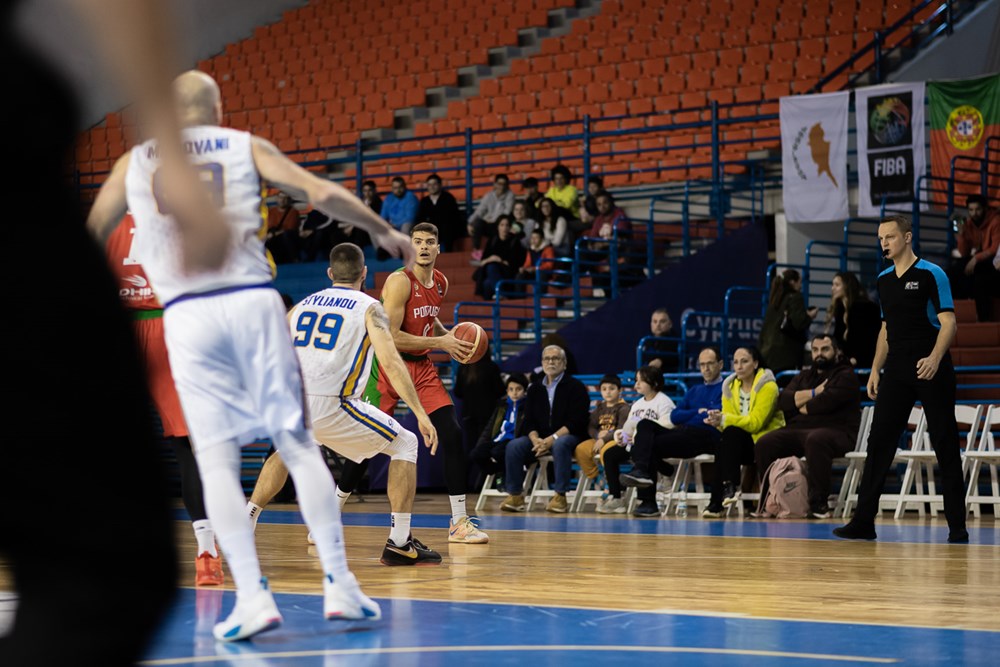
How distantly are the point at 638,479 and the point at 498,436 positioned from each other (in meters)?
2.28

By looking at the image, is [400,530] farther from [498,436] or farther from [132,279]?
[498,436]

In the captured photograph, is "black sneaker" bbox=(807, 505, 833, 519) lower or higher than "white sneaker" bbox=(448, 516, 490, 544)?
lower

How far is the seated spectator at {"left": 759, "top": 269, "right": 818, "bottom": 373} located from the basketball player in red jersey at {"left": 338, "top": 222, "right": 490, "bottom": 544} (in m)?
6.25

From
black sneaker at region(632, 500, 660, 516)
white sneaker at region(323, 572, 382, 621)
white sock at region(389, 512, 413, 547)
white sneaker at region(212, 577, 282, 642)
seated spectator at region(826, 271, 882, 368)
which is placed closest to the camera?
white sneaker at region(212, 577, 282, 642)

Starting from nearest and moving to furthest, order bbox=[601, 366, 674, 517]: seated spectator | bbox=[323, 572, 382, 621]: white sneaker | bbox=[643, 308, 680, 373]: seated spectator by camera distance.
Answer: bbox=[323, 572, 382, 621]: white sneaker → bbox=[601, 366, 674, 517]: seated spectator → bbox=[643, 308, 680, 373]: seated spectator

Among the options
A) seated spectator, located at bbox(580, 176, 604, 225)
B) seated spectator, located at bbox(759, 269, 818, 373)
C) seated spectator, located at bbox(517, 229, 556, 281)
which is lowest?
seated spectator, located at bbox(759, 269, 818, 373)

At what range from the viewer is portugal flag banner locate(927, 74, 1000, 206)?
51.0ft

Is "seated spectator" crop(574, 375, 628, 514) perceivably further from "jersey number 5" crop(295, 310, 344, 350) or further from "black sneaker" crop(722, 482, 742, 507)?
"jersey number 5" crop(295, 310, 344, 350)

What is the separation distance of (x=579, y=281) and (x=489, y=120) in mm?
6841

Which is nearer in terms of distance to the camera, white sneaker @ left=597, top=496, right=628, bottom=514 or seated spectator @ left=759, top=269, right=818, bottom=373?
white sneaker @ left=597, top=496, right=628, bottom=514

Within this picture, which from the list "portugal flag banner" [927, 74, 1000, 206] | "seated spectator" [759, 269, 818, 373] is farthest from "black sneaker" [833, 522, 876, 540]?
"portugal flag banner" [927, 74, 1000, 206]

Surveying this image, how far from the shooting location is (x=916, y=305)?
9.03 m

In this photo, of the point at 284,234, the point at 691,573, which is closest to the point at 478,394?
the point at 284,234

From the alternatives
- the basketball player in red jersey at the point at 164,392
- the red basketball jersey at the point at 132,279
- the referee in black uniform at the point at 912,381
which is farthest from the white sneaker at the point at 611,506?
the red basketball jersey at the point at 132,279
